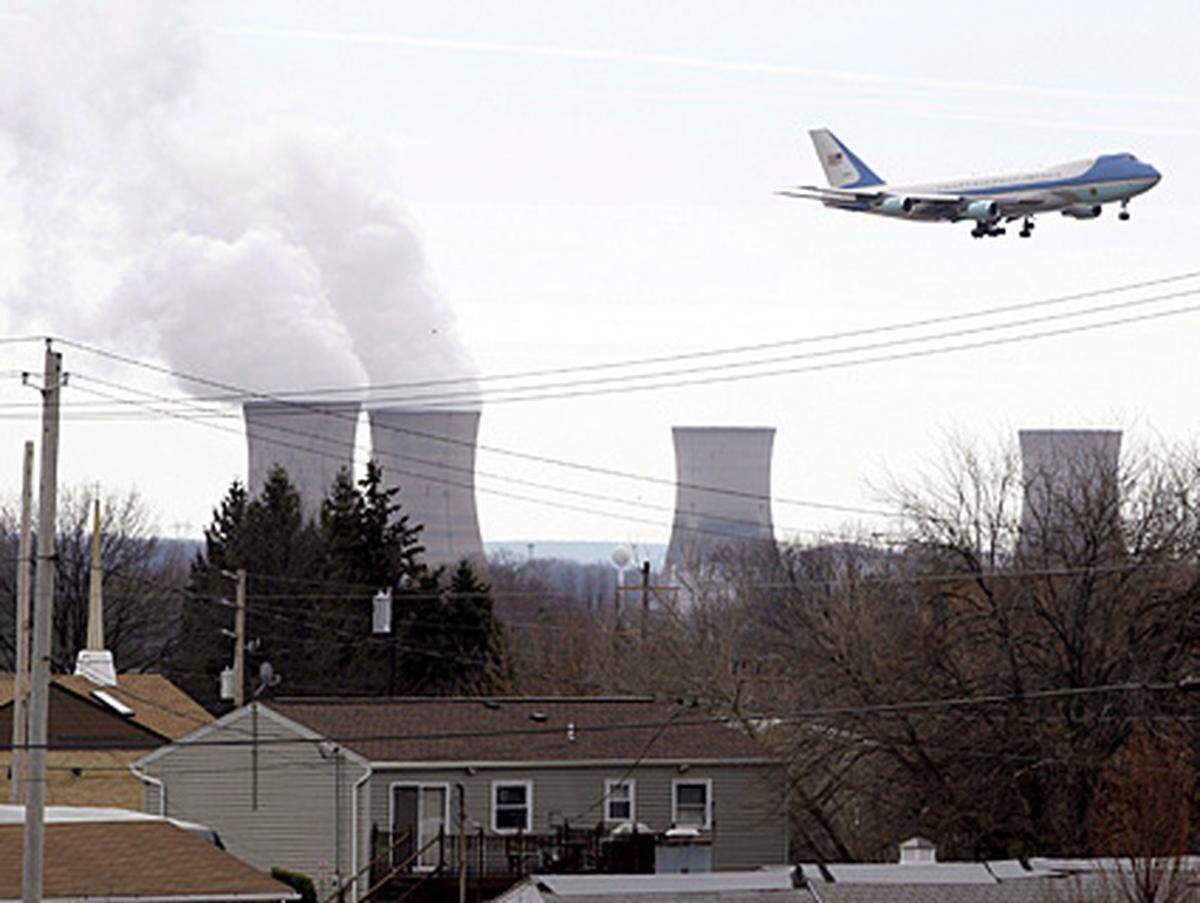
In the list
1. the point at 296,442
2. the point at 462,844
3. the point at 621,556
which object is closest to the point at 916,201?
the point at 462,844

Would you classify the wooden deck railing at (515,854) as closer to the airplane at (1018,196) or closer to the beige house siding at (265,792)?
the beige house siding at (265,792)

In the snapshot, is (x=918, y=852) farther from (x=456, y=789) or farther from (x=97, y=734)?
(x=97, y=734)

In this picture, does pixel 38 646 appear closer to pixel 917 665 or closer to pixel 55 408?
pixel 55 408

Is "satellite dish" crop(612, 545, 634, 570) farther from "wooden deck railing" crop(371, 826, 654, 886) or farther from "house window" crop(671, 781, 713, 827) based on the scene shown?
"wooden deck railing" crop(371, 826, 654, 886)

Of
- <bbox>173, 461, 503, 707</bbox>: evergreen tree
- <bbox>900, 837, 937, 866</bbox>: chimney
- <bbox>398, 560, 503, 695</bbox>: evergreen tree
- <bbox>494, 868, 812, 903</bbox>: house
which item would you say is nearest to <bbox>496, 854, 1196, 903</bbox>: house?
<bbox>494, 868, 812, 903</bbox>: house

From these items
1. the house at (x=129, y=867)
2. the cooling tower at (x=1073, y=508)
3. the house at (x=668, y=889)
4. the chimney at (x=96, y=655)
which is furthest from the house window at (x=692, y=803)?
the chimney at (x=96, y=655)

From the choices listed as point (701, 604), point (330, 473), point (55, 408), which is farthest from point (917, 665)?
→ point (330, 473)
